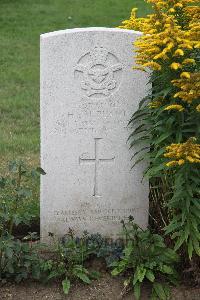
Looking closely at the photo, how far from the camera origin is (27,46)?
12070 millimetres

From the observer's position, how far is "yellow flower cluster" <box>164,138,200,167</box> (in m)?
4.14

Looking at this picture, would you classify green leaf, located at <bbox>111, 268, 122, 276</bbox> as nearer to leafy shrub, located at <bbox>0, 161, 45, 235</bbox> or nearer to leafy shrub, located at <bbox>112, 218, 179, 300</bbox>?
leafy shrub, located at <bbox>112, 218, 179, 300</bbox>

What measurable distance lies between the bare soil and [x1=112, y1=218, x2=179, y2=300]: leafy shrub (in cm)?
7

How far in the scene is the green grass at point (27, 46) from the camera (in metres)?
7.58

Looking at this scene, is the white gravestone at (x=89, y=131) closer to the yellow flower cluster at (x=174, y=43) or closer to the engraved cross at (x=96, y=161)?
the engraved cross at (x=96, y=161)

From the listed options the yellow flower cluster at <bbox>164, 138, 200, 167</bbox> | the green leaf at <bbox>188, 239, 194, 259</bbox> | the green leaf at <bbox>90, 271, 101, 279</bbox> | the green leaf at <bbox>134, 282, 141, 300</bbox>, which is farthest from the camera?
the green leaf at <bbox>90, 271, 101, 279</bbox>

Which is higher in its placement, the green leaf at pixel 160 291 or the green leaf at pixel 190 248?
the green leaf at pixel 190 248

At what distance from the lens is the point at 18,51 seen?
1169cm

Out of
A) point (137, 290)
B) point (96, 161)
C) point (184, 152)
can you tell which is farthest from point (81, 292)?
point (184, 152)

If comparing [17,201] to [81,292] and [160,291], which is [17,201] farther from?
[160,291]

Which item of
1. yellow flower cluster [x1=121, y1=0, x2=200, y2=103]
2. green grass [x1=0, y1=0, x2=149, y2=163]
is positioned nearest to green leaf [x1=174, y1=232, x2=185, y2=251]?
yellow flower cluster [x1=121, y1=0, x2=200, y2=103]

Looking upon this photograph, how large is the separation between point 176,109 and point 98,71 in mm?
734

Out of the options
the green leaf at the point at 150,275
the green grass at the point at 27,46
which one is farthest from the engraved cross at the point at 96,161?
the green grass at the point at 27,46

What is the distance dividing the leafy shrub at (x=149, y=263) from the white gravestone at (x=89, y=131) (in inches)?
16.4
